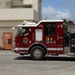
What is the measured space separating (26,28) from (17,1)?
34304 millimetres

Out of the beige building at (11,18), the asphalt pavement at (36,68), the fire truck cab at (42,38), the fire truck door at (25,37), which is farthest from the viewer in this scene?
the beige building at (11,18)

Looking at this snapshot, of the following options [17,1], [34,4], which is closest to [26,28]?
[34,4]

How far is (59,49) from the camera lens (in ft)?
72.7

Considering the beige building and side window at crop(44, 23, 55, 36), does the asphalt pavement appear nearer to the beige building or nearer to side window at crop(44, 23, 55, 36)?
side window at crop(44, 23, 55, 36)

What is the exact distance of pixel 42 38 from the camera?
22156 mm

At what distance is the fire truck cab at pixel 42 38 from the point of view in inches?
868

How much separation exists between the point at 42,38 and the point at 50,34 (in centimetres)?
63

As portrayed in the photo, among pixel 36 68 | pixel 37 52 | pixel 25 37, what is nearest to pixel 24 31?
pixel 25 37

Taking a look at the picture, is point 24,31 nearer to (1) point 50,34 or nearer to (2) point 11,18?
(1) point 50,34

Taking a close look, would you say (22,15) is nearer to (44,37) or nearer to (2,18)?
(2,18)

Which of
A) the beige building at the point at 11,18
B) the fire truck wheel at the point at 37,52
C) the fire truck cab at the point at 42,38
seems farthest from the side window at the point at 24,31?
the beige building at the point at 11,18

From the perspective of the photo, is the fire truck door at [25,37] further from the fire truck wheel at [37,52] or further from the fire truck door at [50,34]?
the fire truck door at [50,34]

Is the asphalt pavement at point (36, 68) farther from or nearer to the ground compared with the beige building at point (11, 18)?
nearer to the ground

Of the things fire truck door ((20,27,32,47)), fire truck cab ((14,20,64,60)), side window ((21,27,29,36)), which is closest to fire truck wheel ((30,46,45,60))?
fire truck cab ((14,20,64,60))
